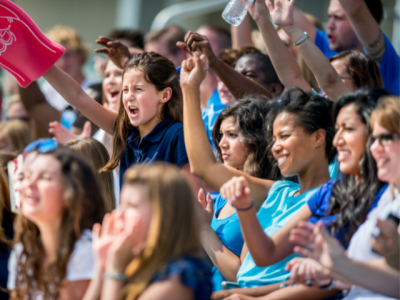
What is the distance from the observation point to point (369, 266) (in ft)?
6.23

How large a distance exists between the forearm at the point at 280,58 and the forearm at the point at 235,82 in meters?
0.23

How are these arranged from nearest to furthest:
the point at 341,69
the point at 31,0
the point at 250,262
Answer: the point at 250,262 → the point at 341,69 → the point at 31,0

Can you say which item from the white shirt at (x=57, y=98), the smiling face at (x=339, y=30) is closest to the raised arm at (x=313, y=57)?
the smiling face at (x=339, y=30)

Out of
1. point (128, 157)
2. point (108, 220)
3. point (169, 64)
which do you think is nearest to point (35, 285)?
point (108, 220)

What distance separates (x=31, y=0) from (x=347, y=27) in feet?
29.6

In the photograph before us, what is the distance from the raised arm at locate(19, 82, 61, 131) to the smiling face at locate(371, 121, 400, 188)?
3.30 m

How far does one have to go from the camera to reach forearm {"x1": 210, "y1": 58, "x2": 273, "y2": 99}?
3214 millimetres

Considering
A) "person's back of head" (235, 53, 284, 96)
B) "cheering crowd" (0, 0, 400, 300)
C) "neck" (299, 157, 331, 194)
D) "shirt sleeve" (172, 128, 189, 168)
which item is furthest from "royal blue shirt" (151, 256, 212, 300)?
"person's back of head" (235, 53, 284, 96)

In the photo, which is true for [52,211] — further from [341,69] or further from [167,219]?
[341,69]

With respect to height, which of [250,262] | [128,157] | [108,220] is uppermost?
[108,220]

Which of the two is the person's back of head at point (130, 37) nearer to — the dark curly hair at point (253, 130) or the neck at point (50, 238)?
the dark curly hair at point (253, 130)

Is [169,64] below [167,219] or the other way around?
the other way around

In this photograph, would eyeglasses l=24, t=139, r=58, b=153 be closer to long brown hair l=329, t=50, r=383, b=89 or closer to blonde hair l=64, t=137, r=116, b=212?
blonde hair l=64, t=137, r=116, b=212

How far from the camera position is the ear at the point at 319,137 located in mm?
2543
